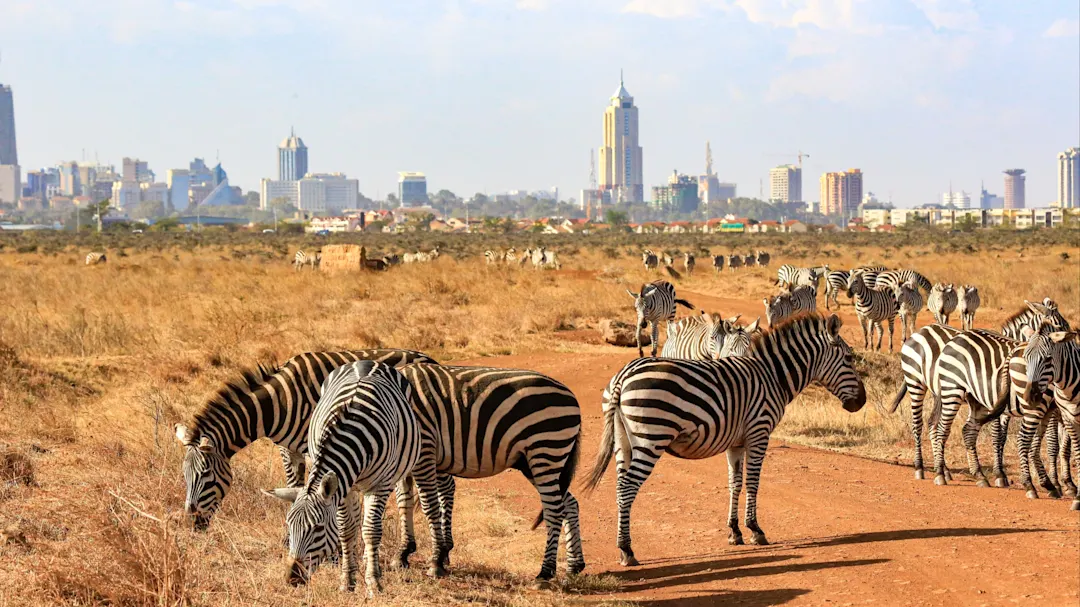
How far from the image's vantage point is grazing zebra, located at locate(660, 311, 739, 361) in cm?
1452

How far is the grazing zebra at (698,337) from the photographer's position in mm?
14523

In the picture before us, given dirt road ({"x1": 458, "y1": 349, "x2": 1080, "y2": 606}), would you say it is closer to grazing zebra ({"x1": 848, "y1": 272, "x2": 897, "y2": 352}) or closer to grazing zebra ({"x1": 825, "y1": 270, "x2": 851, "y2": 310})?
grazing zebra ({"x1": 848, "y1": 272, "x2": 897, "y2": 352})

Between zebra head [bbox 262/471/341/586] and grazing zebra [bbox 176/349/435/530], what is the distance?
1.56 m

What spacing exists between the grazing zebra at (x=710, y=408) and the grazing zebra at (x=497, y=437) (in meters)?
0.81

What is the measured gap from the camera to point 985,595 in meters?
8.00

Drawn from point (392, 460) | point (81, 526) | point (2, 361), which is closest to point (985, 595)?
point (392, 460)

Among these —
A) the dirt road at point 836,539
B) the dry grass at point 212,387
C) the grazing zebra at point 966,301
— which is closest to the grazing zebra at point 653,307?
the dry grass at point 212,387

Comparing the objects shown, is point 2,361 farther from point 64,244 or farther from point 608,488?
point 64,244

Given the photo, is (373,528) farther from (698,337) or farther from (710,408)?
(698,337)

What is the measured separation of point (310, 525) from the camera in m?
6.47

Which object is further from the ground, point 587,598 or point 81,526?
point 81,526

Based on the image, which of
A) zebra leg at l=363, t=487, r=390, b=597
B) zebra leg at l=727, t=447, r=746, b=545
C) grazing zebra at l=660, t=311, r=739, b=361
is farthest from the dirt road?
grazing zebra at l=660, t=311, r=739, b=361

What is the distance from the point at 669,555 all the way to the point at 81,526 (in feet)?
14.0

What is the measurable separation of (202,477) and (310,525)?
1770 mm
